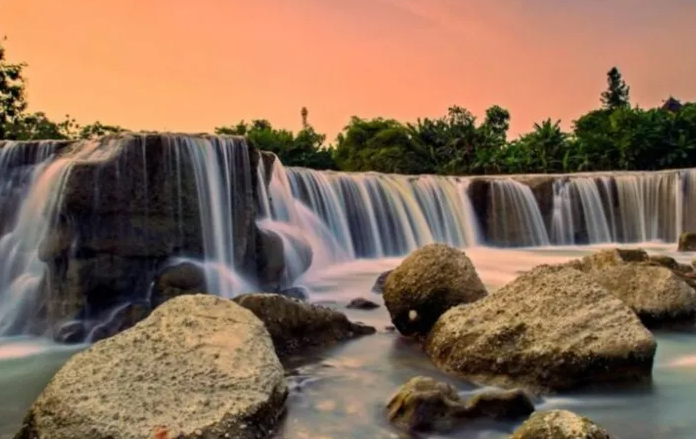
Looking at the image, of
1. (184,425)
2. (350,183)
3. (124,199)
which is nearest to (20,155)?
(124,199)

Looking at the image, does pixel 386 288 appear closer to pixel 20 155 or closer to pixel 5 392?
pixel 5 392

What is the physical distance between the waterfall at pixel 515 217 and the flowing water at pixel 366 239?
0.04 meters

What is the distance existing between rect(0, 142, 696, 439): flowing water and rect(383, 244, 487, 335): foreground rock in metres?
0.37

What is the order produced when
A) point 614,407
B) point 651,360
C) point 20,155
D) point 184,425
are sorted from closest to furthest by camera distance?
point 184,425 → point 614,407 → point 651,360 → point 20,155

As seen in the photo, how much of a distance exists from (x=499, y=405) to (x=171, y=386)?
2.53m

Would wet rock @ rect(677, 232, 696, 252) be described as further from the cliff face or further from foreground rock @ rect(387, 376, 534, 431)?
foreground rock @ rect(387, 376, 534, 431)

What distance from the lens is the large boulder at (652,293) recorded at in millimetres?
8883

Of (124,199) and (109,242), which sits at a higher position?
(124,199)

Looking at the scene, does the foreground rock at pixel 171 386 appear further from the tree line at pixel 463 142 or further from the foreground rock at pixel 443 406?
the tree line at pixel 463 142

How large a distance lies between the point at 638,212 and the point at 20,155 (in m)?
21.5

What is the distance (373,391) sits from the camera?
6.43m

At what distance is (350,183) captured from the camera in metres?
20.4

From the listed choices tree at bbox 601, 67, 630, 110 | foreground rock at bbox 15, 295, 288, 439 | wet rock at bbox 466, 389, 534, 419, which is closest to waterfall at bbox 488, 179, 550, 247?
wet rock at bbox 466, 389, 534, 419

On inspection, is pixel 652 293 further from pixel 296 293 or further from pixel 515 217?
pixel 515 217
